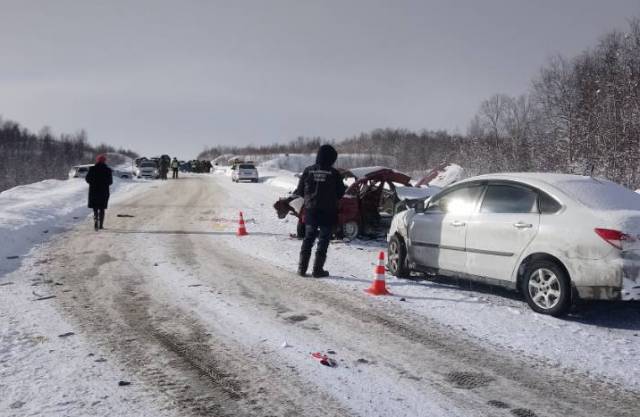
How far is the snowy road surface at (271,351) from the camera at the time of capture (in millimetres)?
3541

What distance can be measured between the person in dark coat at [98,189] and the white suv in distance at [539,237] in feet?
30.1

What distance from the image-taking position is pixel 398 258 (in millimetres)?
7906

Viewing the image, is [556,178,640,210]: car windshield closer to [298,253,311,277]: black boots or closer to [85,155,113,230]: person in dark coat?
[298,253,311,277]: black boots

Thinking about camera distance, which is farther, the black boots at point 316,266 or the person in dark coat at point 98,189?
the person in dark coat at point 98,189

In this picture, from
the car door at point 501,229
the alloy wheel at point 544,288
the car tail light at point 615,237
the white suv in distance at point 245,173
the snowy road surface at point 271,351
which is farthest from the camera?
the white suv in distance at point 245,173

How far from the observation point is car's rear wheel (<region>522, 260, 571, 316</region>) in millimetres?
5504

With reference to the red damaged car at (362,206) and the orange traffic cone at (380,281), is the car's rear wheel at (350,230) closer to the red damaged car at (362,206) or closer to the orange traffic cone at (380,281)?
the red damaged car at (362,206)

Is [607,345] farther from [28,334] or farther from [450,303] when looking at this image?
[28,334]

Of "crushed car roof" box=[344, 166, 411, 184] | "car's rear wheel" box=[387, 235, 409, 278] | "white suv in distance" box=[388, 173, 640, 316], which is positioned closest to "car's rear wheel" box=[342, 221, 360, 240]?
"crushed car roof" box=[344, 166, 411, 184]

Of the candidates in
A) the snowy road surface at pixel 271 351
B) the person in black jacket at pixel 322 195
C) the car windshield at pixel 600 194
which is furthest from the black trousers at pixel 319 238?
the car windshield at pixel 600 194

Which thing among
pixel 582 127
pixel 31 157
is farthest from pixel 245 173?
pixel 31 157

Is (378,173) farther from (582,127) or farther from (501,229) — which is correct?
(582,127)

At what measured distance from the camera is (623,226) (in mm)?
5168

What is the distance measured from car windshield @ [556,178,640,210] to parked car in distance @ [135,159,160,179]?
41.4 m
